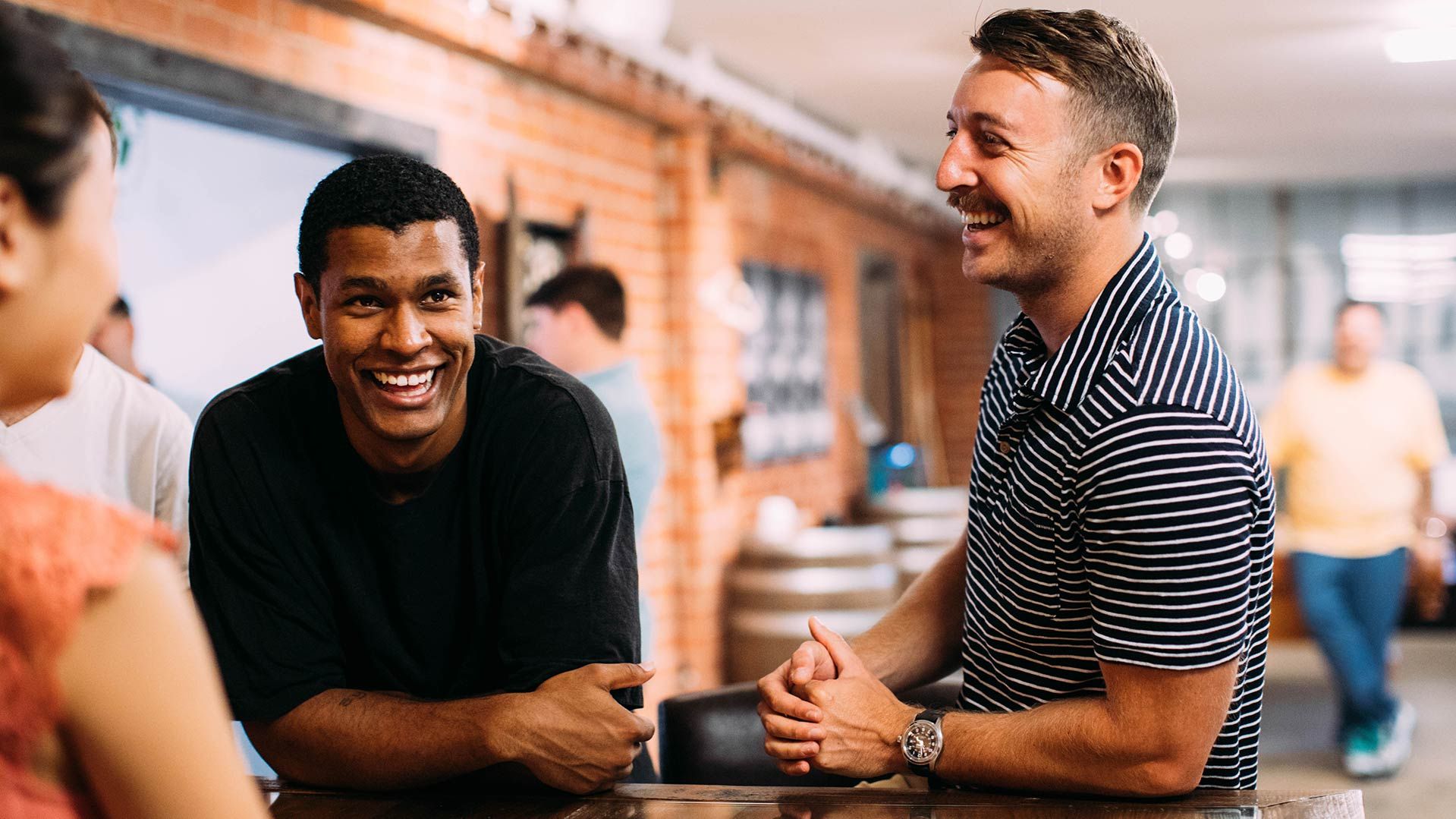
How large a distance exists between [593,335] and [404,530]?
2.00 metres

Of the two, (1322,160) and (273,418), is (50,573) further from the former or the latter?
(1322,160)

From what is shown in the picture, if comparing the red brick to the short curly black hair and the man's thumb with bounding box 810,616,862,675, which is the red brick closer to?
the short curly black hair

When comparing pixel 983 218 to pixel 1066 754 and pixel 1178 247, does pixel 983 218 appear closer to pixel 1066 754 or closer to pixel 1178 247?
pixel 1066 754

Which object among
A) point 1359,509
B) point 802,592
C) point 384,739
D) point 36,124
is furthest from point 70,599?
point 1359,509

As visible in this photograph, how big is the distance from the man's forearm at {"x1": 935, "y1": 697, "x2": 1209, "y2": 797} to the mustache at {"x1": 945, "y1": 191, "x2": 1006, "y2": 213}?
1.86ft

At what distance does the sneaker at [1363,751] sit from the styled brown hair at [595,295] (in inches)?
123

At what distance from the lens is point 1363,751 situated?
4.62 meters

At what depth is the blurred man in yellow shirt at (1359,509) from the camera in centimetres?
470

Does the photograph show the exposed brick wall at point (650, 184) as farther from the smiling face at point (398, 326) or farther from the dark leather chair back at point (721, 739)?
the dark leather chair back at point (721, 739)

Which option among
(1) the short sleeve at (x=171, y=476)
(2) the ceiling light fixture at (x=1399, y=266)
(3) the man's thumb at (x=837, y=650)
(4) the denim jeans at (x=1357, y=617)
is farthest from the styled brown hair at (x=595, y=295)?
(2) the ceiling light fixture at (x=1399, y=266)

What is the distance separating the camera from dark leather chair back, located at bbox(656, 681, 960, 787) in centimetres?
178

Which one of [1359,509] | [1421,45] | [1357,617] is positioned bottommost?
[1357,617]

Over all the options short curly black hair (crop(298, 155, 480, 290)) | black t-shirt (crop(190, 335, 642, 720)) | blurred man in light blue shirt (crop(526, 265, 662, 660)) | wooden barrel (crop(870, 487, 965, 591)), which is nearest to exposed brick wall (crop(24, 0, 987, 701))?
blurred man in light blue shirt (crop(526, 265, 662, 660))

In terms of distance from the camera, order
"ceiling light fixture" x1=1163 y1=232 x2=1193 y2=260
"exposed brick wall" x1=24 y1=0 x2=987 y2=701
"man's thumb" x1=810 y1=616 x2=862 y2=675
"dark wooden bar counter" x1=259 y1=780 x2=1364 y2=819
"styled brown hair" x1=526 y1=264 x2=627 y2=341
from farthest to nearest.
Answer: "ceiling light fixture" x1=1163 y1=232 x2=1193 y2=260
"styled brown hair" x1=526 y1=264 x2=627 y2=341
"exposed brick wall" x1=24 y1=0 x2=987 y2=701
"man's thumb" x1=810 y1=616 x2=862 y2=675
"dark wooden bar counter" x1=259 y1=780 x2=1364 y2=819
